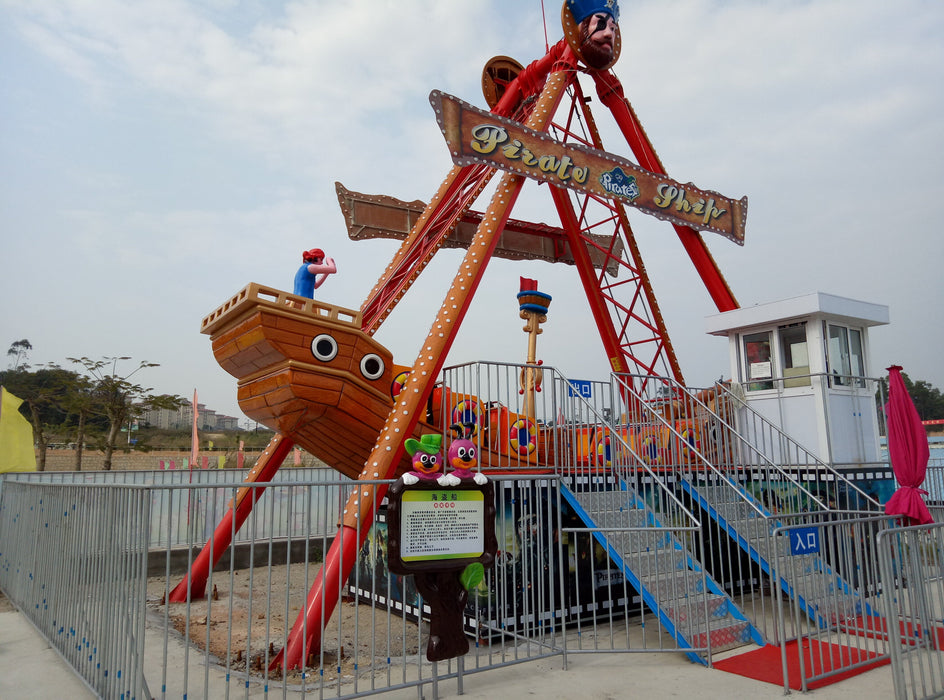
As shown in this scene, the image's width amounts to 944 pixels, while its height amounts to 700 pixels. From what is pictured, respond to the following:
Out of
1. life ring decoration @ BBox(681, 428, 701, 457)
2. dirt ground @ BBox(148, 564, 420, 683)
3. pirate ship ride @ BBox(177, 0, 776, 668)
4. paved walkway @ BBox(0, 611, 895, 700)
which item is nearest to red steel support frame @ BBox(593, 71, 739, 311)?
pirate ship ride @ BBox(177, 0, 776, 668)

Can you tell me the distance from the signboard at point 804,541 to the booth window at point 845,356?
5.16 m

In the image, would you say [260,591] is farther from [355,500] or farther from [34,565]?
[355,500]

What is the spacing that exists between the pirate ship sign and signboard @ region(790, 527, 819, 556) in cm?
278

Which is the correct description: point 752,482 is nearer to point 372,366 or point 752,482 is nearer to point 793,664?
point 793,664

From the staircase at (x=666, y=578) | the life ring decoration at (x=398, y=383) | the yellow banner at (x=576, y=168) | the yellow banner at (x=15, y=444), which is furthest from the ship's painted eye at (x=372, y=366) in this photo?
the yellow banner at (x=15, y=444)

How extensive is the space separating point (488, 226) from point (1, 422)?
8138 millimetres

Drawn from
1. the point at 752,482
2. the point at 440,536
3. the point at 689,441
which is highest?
the point at 689,441

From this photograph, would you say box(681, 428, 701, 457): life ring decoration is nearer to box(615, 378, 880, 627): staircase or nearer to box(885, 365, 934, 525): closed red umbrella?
box(615, 378, 880, 627): staircase

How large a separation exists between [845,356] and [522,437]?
6182mm

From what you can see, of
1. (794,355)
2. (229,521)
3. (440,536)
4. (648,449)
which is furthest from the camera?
(794,355)

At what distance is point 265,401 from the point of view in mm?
6984

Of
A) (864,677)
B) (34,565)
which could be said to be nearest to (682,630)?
(864,677)

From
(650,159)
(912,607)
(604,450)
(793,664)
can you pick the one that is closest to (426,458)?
(604,450)

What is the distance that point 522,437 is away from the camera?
855 cm
